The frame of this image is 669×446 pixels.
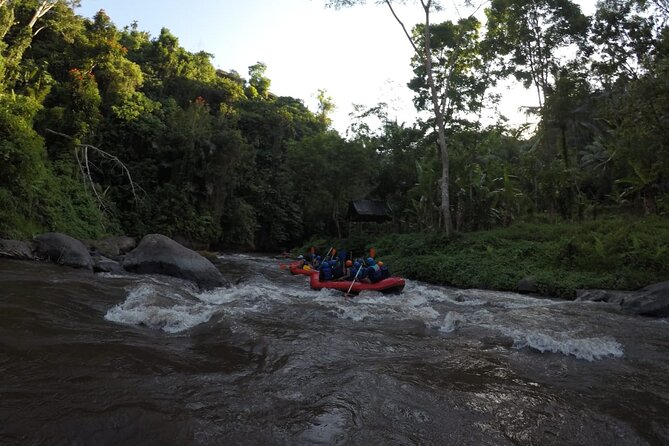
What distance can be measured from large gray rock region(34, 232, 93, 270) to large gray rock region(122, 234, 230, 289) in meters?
0.93

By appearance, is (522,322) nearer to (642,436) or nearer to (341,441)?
(642,436)

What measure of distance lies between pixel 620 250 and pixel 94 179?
21.0m

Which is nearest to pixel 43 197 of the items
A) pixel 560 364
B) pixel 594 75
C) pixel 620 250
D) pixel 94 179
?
pixel 94 179

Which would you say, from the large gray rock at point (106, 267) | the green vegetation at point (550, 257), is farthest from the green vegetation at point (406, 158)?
the large gray rock at point (106, 267)

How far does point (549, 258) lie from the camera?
13.0 meters

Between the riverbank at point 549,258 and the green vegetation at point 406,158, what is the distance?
0.06 m

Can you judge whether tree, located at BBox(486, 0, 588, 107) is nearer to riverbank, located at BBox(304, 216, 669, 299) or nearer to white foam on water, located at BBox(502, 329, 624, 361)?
riverbank, located at BBox(304, 216, 669, 299)

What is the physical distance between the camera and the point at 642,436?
284 centimetres

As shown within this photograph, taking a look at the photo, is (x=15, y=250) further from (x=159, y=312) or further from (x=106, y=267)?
(x=159, y=312)

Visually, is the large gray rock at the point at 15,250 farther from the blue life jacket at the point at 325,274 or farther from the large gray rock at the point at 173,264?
the blue life jacket at the point at 325,274

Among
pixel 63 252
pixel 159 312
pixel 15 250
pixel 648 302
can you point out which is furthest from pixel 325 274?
pixel 15 250

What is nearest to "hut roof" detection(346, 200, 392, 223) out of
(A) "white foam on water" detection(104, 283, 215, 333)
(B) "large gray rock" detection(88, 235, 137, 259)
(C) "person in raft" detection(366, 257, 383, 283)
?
(B) "large gray rock" detection(88, 235, 137, 259)

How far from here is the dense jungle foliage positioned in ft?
47.0

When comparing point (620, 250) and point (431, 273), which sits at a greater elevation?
point (620, 250)
